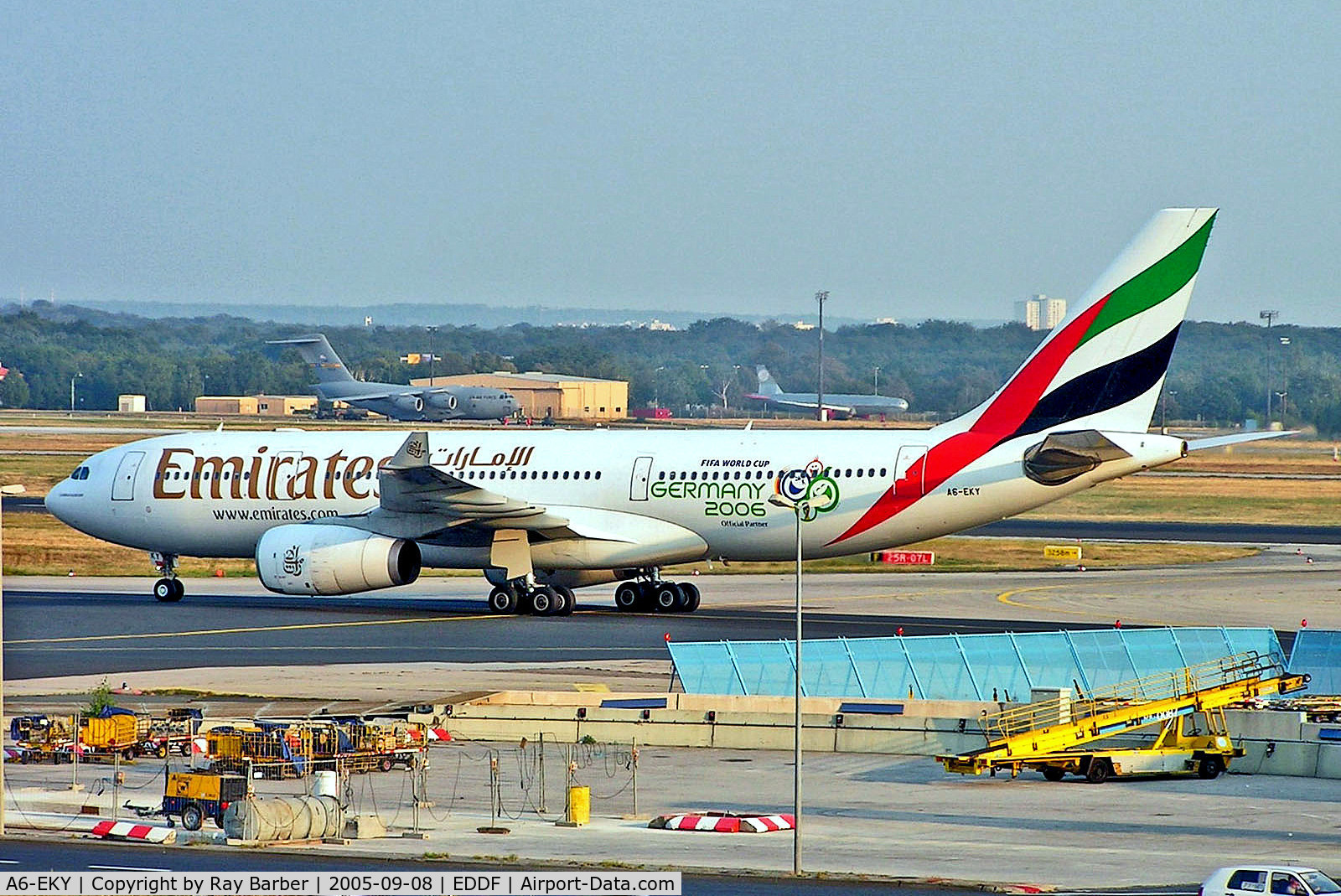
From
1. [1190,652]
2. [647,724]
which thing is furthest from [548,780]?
Result: [1190,652]

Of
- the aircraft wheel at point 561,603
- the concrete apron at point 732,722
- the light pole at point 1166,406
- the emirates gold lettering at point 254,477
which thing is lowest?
the concrete apron at point 732,722

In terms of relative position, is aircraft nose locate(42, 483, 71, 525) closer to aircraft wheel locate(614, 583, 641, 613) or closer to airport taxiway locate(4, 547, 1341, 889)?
airport taxiway locate(4, 547, 1341, 889)

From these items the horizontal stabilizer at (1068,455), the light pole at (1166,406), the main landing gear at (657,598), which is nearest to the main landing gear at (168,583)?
the main landing gear at (657,598)

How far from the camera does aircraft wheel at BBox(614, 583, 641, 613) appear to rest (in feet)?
173

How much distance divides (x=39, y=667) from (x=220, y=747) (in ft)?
46.2

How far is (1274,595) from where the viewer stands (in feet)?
183

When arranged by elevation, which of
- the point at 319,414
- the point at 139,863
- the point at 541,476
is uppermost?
the point at 319,414

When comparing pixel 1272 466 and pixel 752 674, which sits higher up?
pixel 1272 466

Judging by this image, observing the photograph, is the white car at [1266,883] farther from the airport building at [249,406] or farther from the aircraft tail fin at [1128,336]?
the airport building at [249,406]

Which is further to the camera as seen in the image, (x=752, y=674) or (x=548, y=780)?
(x=752, y=674)

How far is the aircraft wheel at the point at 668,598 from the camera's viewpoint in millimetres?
52406

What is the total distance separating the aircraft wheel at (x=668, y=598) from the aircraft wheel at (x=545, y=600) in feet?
9.47

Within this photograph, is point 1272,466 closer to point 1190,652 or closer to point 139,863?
point 1190,652

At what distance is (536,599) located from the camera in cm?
5169
